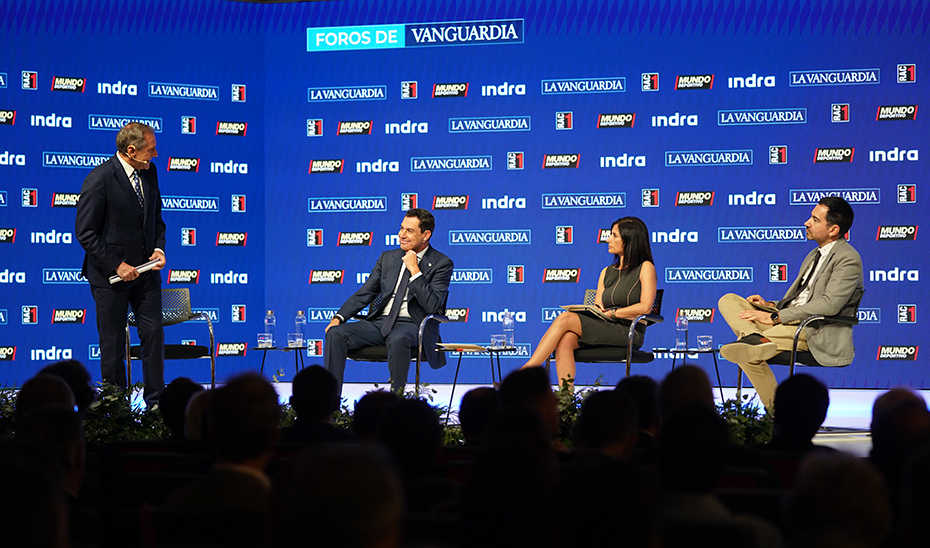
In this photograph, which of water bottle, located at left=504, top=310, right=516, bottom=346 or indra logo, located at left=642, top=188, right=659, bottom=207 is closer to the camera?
water bottle, located at left=504, top=310, right=516, bottom=346

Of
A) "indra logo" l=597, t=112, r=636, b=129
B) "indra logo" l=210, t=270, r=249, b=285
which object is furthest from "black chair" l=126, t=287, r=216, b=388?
"indra logo" l=597, t=112, r=636, b=129

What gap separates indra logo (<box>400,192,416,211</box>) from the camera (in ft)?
24.0

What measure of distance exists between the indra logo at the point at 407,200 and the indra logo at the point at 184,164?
1746mm

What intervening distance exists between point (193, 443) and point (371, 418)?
516 millimetres

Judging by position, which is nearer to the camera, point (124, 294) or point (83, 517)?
point (83, 517)

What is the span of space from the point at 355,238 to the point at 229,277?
1124mm

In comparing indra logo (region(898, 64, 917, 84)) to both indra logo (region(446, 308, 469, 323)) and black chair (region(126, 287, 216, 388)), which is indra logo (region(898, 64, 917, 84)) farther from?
black chair (region(126, 287, 216, 388))

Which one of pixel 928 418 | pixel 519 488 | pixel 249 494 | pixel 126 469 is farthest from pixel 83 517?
pixel 928 418

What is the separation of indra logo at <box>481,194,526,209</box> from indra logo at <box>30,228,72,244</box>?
346 cm

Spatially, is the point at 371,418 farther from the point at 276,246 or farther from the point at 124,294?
the point at 276,246

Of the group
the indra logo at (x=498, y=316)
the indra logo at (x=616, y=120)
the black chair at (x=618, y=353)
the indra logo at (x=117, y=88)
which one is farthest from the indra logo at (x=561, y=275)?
the indra logo at (x=117, y=88)

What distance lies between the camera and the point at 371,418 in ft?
7.63

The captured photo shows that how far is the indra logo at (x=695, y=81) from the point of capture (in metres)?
6.92

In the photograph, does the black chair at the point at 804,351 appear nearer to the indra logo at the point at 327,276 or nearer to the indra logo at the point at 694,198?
the indra logo at the point at 694,198
